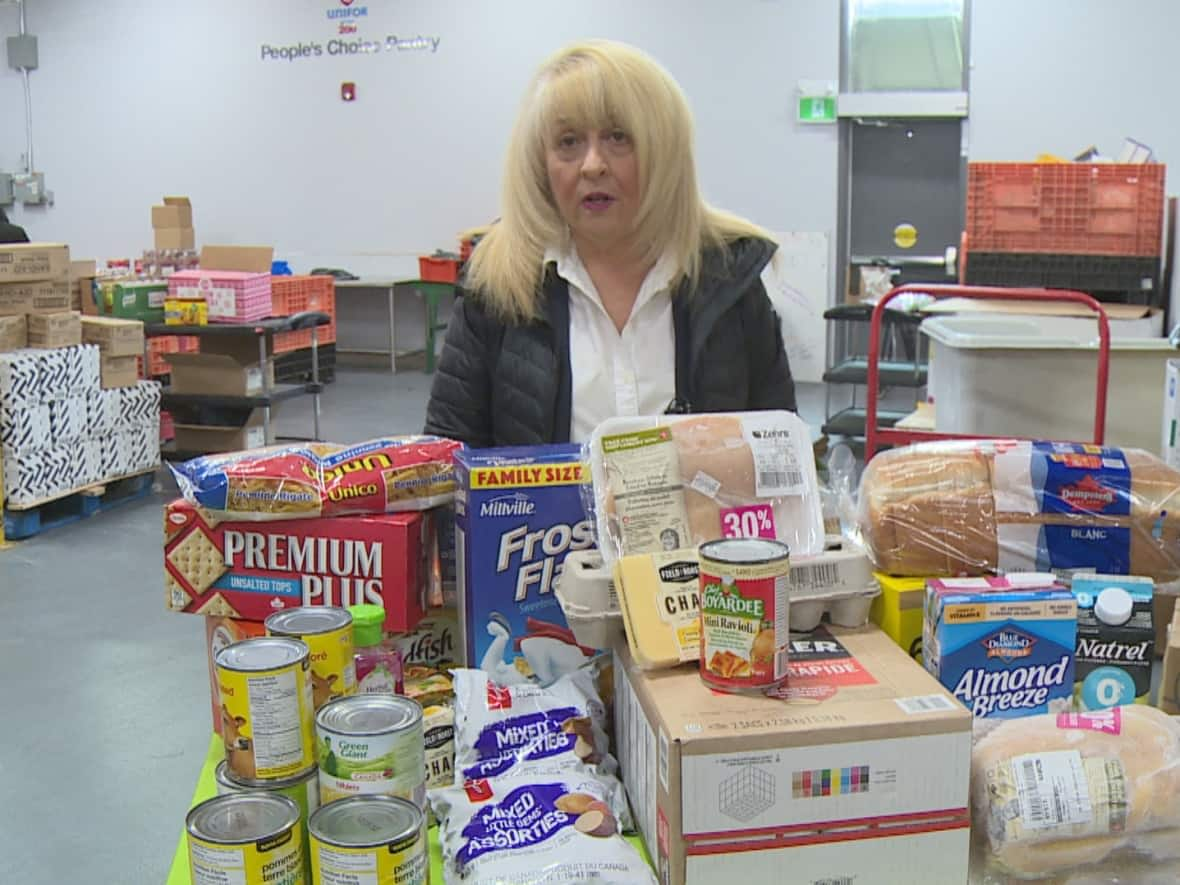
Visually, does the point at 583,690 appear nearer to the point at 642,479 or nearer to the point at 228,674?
the point at 642,479

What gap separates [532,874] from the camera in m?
1.15

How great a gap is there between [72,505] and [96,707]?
2430 mm

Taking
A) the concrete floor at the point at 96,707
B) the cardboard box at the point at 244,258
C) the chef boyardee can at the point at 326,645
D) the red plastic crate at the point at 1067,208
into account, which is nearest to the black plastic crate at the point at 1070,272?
the red plastic crate at the point at 1067,208

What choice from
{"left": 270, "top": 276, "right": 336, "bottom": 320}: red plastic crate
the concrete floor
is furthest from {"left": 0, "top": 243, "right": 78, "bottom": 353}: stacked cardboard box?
{"left": 270, "top": 276, "right": 336, "bottom": 320}: red plastic crate

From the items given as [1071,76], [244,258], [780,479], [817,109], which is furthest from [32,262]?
→ [1071,76]

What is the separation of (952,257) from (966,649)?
6.93m

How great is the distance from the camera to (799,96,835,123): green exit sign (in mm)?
9133

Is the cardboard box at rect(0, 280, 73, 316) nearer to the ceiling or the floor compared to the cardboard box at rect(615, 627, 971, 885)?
nearer to the ceiling

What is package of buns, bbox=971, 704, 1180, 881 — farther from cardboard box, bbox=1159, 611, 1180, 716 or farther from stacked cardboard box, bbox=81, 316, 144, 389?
stacked cardboard box, bbox=81, 316, 144, 389

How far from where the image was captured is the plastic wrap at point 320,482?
4.91ft

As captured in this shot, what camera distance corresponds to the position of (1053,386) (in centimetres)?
359

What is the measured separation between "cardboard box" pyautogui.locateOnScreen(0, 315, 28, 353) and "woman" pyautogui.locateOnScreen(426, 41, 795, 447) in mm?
3902

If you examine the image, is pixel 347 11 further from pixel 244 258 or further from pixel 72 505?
pixel 72 505

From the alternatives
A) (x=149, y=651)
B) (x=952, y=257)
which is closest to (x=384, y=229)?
(x=952, y=257)
